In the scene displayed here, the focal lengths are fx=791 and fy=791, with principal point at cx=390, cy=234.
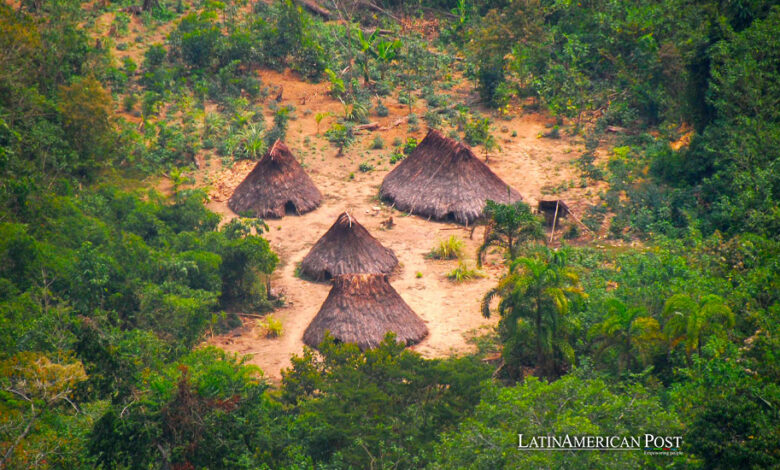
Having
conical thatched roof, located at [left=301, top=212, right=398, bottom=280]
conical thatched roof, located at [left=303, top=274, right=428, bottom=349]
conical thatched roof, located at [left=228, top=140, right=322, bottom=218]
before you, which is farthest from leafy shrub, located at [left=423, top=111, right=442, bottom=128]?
conical thatched roof, located at [left=303, top=274, right=428, bottom=349]

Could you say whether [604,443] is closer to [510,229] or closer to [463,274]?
[510,229]

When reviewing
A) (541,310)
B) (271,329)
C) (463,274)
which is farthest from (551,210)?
(271,329)

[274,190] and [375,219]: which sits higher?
[274,190]

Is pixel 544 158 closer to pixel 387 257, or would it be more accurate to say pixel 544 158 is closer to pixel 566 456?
pixel 387 257

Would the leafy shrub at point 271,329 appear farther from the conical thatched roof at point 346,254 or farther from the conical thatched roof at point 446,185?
the conical thatched roof at point 446,185

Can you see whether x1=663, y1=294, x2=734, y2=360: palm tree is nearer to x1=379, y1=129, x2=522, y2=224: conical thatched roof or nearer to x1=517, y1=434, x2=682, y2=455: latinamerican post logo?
x1=517, y1=434, x2=682, y2=455: latinamerican post logo
